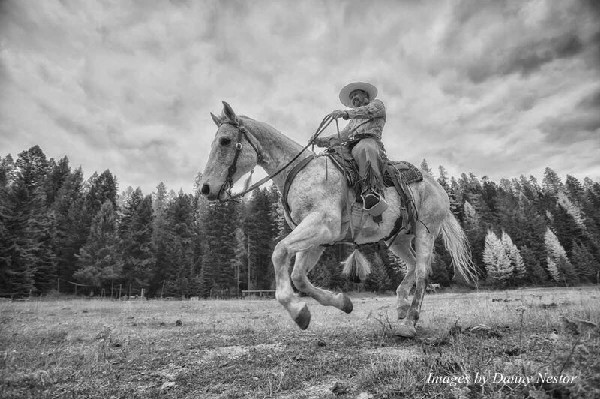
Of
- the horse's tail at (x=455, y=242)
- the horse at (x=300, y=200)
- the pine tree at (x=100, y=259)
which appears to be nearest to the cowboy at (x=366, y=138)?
the horse at (x=300, y=200)

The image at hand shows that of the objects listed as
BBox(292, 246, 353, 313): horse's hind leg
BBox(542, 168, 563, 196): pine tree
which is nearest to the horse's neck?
BBox(292, 246, 353, 313): horse's hind leg

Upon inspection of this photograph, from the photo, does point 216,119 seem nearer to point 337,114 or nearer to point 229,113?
point 229,113

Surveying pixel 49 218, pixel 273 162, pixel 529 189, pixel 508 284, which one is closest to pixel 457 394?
pixel 273 162

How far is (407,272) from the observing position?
321 inches

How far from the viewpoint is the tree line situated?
149ft

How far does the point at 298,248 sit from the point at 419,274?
3356 millimetres

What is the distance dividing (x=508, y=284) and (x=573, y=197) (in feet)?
200

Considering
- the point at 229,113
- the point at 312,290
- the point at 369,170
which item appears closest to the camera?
the point at 312,290

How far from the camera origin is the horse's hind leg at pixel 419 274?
18.4 feet

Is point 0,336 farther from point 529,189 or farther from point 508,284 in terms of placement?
point 529,189

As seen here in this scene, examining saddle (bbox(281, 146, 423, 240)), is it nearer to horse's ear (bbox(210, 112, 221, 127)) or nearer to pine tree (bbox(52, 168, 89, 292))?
horse's ear (bbox(210, 112, 221, 127))

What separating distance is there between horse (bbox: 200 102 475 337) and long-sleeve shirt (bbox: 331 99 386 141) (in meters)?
1.21

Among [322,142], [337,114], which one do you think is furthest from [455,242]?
[337,114]

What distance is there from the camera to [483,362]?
3.35 m
